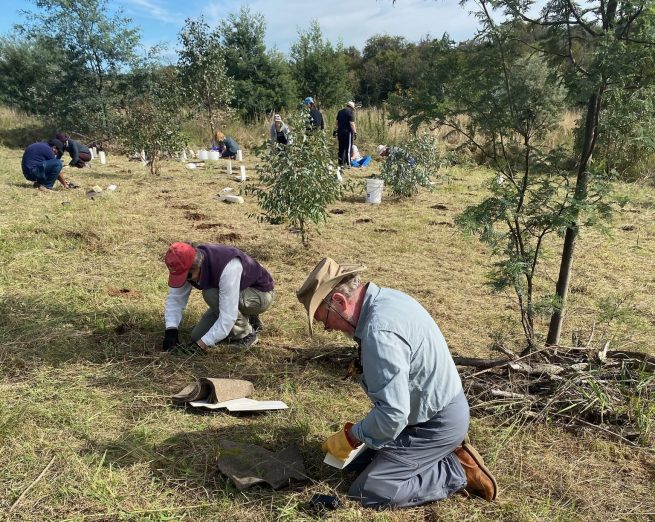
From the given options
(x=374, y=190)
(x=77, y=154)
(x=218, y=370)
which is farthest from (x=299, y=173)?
(x=77, y=154)

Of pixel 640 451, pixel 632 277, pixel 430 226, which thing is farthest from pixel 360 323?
pixel 430 226

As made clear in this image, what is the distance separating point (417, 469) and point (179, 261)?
185 centimetres

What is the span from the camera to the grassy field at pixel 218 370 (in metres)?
2.25

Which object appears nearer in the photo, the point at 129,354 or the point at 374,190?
the point at 129,354

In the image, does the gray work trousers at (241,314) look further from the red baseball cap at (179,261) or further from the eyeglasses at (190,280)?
the red baseball cap at (179,261)

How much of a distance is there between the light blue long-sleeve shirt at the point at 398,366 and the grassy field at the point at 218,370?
47cm

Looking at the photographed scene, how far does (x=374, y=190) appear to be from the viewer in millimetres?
8664

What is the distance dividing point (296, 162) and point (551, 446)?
3780 mm

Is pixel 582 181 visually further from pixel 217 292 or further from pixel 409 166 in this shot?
pixel 409 166

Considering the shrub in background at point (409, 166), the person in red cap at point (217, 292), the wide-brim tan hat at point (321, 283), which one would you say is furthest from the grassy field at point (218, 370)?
the shrub in background at point (409, 166)

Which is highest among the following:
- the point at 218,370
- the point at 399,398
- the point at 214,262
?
the point at 214,262

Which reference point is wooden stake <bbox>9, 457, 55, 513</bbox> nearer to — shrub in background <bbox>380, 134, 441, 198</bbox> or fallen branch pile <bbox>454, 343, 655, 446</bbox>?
fallen branch pile <bbox>454, 343, 655, 446</bbox>

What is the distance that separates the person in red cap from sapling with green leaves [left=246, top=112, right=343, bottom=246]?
1919mm

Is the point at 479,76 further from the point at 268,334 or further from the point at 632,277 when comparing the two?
the point at 632,277
